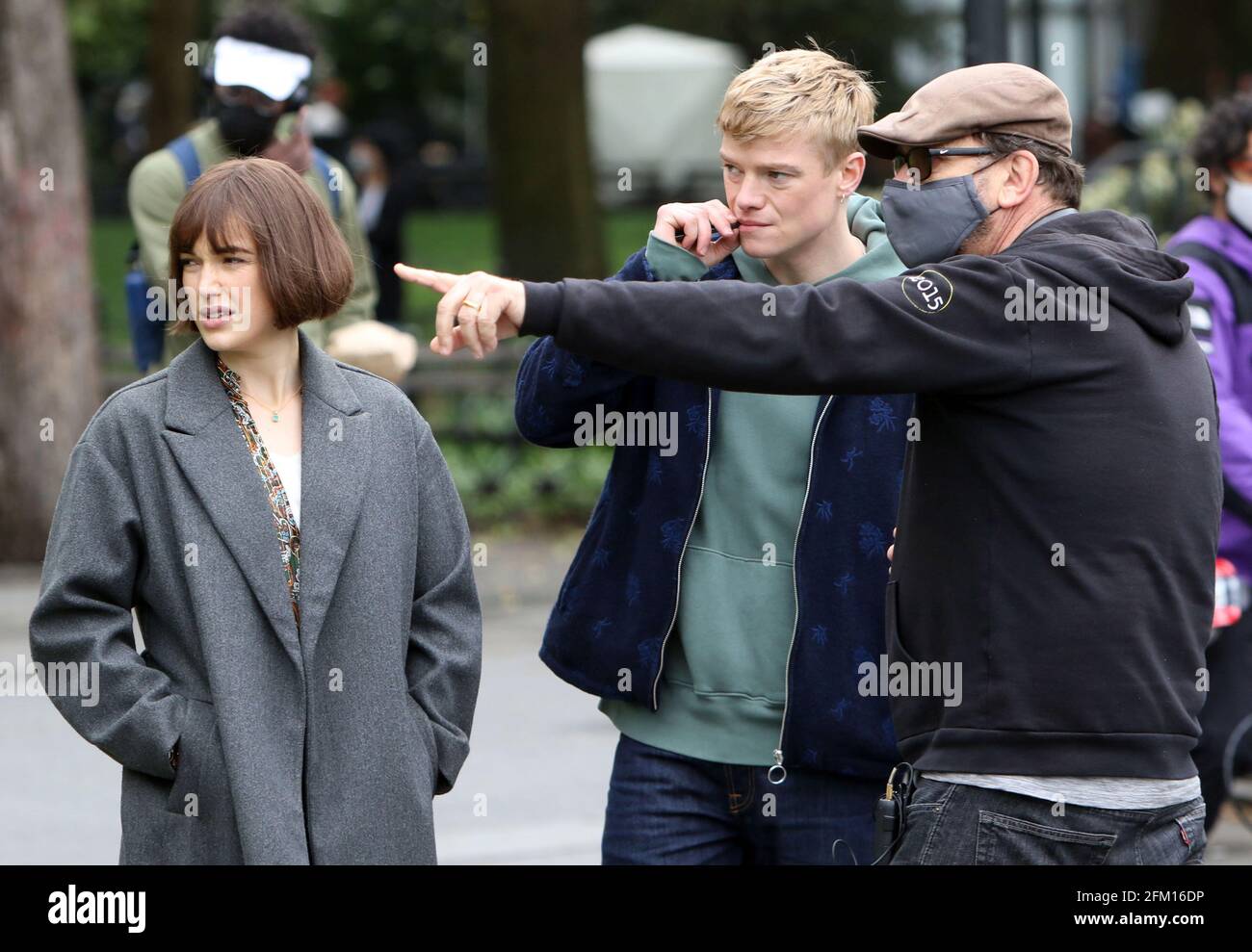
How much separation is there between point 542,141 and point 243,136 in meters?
10.3

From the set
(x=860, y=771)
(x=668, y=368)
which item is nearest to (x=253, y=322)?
(x=668, y=368)

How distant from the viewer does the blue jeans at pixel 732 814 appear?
3.49m

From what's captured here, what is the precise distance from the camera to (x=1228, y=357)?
5.30m

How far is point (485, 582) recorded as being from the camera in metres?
9.96

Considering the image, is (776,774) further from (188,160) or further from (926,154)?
(188,160)

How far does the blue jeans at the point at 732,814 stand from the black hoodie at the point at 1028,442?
66cm

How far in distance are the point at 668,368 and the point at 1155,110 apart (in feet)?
88.9

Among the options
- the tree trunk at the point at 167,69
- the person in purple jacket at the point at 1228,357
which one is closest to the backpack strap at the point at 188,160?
the person in purple jacket at the point at 1228,357

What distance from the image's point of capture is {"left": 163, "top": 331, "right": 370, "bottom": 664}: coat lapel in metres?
3.08

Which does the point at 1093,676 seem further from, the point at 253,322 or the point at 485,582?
the point at 485,582

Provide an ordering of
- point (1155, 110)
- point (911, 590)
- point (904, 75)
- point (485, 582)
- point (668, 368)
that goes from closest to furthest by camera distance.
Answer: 1. point (668, 368)
2. point (911, 590)
3. point (485, 582)
4. point (1155, 110)
5. point (904, 75)

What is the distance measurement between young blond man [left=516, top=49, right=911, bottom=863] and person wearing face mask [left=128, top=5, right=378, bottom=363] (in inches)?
70.2
